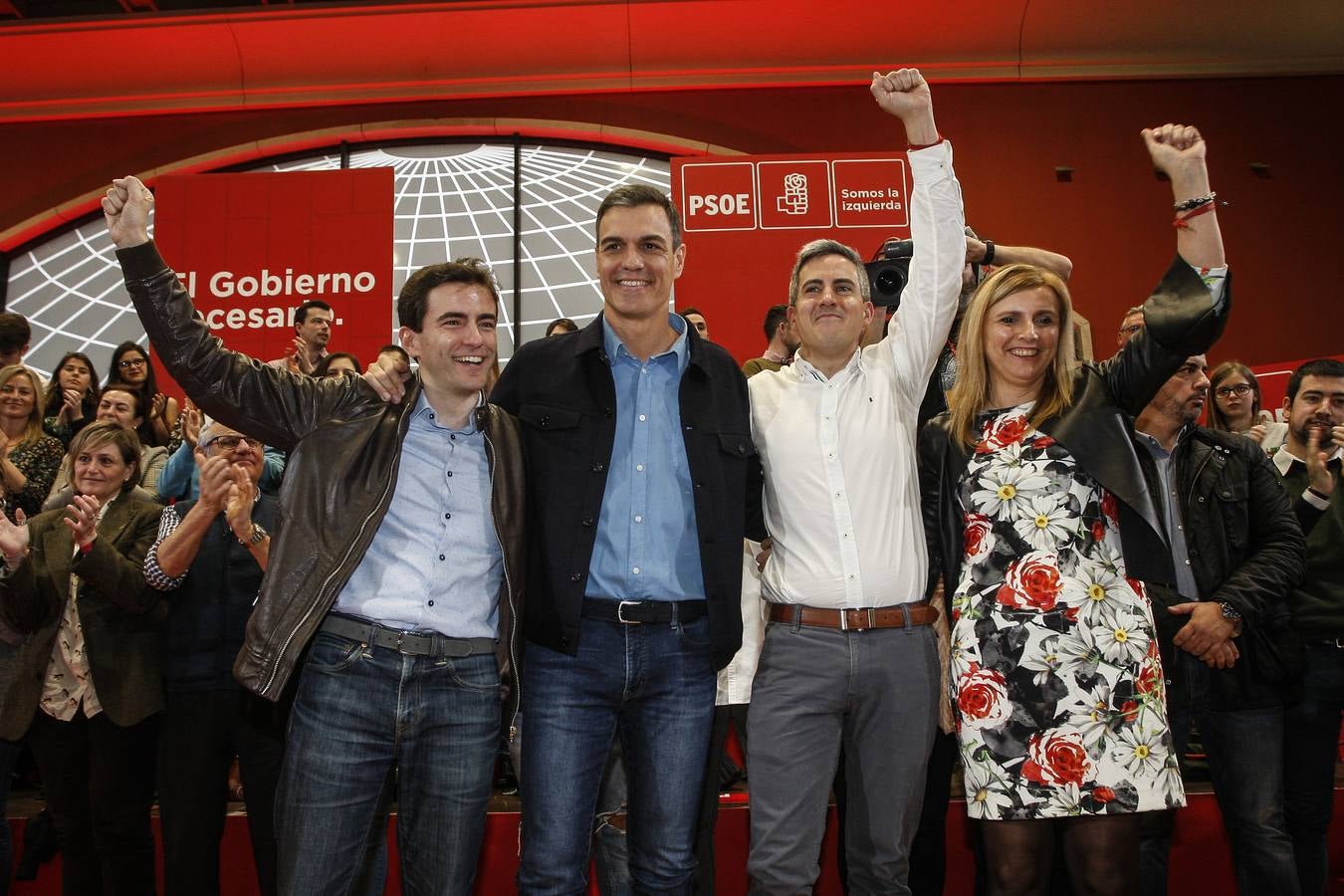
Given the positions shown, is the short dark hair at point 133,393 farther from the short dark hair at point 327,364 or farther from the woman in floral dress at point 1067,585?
the woman in floral dress at point 1067,585

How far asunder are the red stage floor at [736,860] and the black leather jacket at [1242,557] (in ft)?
2.58

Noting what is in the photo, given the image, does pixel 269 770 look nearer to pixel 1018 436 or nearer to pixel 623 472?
pixel 623 472

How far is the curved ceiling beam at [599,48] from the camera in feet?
24.3

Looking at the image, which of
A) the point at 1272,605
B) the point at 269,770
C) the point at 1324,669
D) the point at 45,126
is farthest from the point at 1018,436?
the point at 45,126

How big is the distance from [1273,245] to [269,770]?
7.61 metres

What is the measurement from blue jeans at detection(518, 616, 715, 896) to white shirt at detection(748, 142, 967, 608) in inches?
12.7

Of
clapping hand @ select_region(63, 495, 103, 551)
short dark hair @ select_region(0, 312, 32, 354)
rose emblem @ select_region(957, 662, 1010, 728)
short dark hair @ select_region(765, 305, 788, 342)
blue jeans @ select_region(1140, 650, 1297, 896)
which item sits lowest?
blue jeans @ select_region(1140, 650, 1297, 896)

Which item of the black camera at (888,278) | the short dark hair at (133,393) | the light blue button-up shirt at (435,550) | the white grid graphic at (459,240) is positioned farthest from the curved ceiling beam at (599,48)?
the light blue button-up shirt at (435,550)

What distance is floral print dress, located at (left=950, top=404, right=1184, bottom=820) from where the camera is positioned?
2.06 meters

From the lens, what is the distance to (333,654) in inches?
78.6

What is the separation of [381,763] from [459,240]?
6.16 meters

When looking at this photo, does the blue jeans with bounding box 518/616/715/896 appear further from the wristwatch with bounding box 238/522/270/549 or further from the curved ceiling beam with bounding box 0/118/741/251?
the curved ceiling beam with bounding box 0/118/741/251

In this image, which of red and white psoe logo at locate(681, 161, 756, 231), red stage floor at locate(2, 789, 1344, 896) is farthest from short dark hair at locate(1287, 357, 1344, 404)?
red and white psoe logo at locate(681, 161, 756, 231)

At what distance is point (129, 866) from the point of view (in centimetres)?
296
